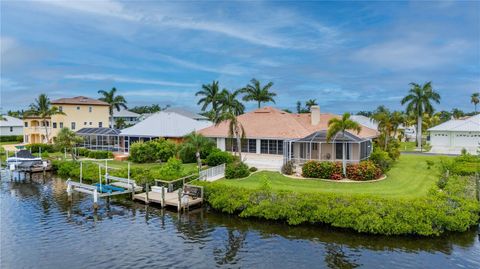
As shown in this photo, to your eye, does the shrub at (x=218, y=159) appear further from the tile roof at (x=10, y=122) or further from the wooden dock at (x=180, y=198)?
the tile roof at (x=10, y=122)

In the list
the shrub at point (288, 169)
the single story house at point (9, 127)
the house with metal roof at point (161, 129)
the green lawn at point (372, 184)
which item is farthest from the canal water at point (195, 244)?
the single story house at point (9, 127)

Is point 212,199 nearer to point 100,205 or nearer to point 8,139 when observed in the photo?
point 100,205

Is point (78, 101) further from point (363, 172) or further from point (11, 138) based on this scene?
point (363, 172)

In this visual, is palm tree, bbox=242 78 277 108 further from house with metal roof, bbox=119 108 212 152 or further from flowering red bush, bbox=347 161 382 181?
flowering red bush, bbox=347 161 382 181

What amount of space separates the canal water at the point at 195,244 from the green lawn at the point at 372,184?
15.0ft

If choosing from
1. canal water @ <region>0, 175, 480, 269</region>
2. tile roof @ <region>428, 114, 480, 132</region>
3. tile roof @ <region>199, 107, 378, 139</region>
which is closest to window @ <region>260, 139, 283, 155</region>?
tile roof @ <region>199, 107, 378, 139</region>

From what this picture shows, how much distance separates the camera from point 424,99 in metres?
59.6

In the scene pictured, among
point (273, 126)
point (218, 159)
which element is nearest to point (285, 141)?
point (273, 126)

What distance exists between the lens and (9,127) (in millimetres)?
78812

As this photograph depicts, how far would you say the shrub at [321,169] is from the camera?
97.8 feet

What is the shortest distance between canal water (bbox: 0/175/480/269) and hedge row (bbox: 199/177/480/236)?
510mm

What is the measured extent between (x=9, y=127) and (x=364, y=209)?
258 ft

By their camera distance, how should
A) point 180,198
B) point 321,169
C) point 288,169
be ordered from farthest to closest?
point 288,169
point 321,169
point 180,198

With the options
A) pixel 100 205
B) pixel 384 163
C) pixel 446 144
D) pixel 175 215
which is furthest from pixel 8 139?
pixel 446 144
